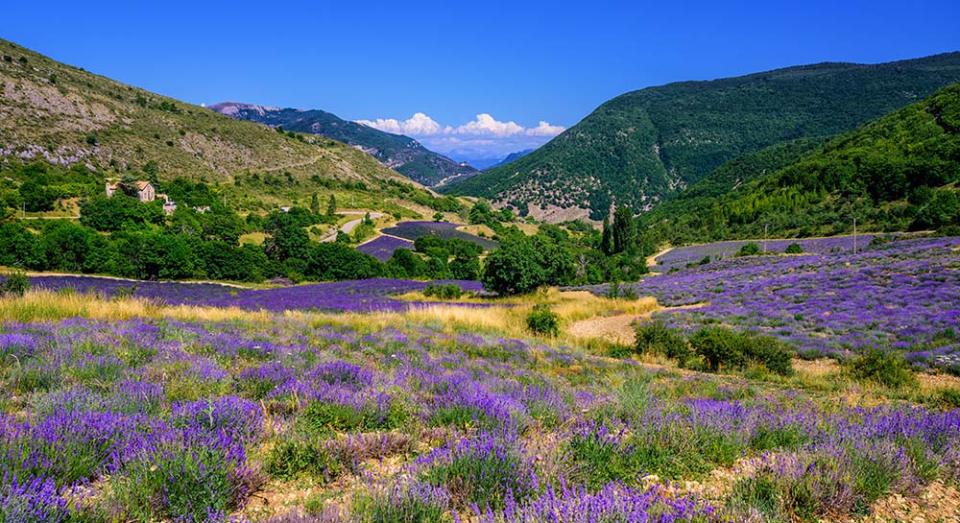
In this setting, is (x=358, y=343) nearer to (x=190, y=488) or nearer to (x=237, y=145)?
(x=190, y=488)

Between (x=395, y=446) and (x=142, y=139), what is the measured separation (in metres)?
110

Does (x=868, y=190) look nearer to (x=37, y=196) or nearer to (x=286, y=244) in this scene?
(x=286, y=244)

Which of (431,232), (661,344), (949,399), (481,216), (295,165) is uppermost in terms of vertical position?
(295,165)

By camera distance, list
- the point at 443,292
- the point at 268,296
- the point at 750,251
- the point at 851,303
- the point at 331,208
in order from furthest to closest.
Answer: the point at 331,208 → the point at 750,251 → the point at 443,292 → the point at 268,296 → the point at 851,303

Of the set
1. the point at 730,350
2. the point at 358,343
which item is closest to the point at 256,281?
the point at 358,343

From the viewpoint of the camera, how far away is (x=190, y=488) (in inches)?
105

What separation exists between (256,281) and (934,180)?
81.2 m

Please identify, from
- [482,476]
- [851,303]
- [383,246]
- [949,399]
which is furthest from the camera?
[383,246]

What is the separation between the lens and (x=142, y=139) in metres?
91.0

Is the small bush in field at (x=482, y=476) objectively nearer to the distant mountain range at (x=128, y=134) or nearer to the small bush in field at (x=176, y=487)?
the small bush in field at (x=176, y=487)

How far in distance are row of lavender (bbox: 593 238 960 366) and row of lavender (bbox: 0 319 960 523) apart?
1114cm

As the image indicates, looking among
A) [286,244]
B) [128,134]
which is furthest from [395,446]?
[128,134]

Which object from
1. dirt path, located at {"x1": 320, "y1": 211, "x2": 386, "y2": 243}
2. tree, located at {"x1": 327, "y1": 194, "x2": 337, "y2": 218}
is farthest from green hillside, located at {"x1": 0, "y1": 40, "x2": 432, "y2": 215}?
dirt path, located at {"x1": 320, "y1": 211, "x2": 386, "y2": 243}

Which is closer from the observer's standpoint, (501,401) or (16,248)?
(501,401)
